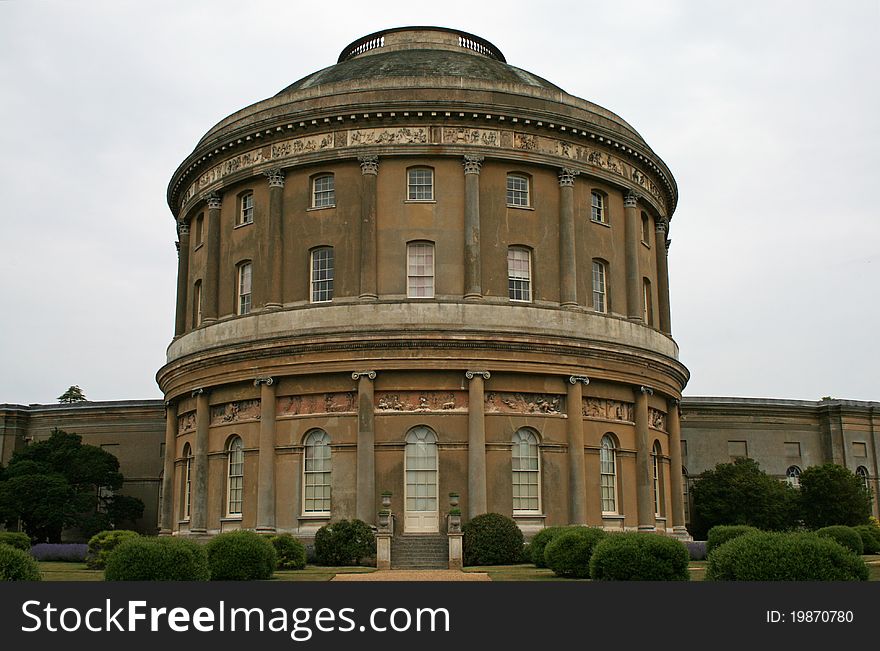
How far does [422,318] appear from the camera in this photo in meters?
32.6

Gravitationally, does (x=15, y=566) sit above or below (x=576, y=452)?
below

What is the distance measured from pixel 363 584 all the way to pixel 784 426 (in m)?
47.1

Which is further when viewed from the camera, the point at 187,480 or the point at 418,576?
the point at 187,480

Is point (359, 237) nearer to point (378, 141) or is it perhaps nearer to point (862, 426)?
point (378, 141)

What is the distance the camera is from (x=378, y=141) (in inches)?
1346

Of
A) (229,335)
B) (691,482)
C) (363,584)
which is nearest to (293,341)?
(229,335)

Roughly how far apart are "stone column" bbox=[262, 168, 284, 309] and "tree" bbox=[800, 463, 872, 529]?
27083 mm

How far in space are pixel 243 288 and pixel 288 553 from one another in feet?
38.3

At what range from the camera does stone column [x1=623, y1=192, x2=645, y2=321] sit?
121ft

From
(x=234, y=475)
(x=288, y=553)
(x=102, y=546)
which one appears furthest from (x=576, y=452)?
(x=102, y=546)

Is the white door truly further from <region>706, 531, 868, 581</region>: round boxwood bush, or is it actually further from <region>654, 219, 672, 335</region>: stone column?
<region>706, 531, 868, 581</region>: round boxwood bush

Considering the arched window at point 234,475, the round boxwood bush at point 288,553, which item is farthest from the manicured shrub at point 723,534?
the arched window at point 234,475

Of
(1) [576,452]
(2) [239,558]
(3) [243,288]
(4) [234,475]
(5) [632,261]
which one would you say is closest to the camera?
→ (2) [239,558]

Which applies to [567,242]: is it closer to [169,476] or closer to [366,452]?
[366,452]
